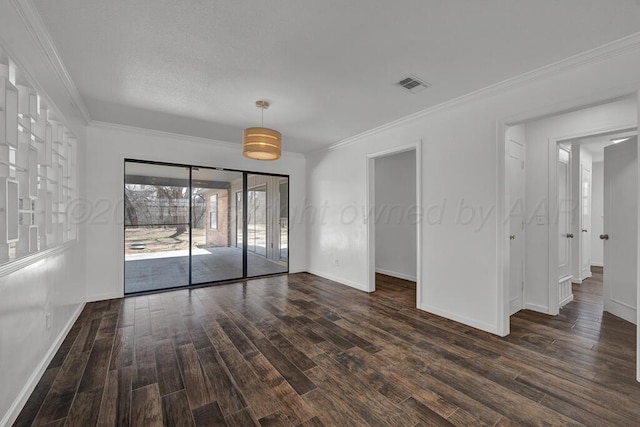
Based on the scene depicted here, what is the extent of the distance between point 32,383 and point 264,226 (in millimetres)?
4111

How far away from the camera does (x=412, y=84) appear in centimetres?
293

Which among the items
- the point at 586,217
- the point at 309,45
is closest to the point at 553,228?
the point at 586,217

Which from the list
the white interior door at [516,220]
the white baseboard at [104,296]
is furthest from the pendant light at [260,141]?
the white baseboard at [104,296]

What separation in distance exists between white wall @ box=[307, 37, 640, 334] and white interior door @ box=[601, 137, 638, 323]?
0.81 m

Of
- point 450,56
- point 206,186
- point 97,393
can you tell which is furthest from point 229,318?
point 450,56

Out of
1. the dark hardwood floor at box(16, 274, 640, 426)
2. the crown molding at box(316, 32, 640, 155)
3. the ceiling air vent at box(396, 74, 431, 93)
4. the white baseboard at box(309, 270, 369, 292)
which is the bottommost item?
the dark hardwood floor at box(16, 274, 640, 426)

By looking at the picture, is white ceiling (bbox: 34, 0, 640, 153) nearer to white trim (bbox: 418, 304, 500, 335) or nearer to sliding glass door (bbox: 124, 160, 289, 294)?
sliding glass door (bbox: 124, 160, 289, 294)

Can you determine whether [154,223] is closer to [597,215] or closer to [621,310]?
[621,310]

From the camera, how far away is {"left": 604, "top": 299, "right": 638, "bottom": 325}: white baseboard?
318cm

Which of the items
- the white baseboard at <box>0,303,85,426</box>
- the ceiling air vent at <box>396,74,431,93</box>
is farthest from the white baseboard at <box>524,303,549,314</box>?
the white baseboard at <box>0,303,85,426</box>

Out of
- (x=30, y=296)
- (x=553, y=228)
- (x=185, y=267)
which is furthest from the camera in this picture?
(x=185, y=267)

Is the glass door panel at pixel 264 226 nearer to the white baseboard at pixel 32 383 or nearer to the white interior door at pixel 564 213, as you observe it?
the white baseboard at pixel 32 383

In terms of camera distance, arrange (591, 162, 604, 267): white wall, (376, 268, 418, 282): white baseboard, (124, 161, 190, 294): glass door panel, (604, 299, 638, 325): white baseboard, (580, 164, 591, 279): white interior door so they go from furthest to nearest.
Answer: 1. (591, 162, 604, 267): white wall
2. (580, 164, 591, 279): white interior door
3. (376, 268, 418, 282): white baseboard
4. (124, 161, 190, 294): glass door panel
5. (604, 299, 638, 325): white baseboard

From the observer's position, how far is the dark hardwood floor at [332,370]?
178cm
